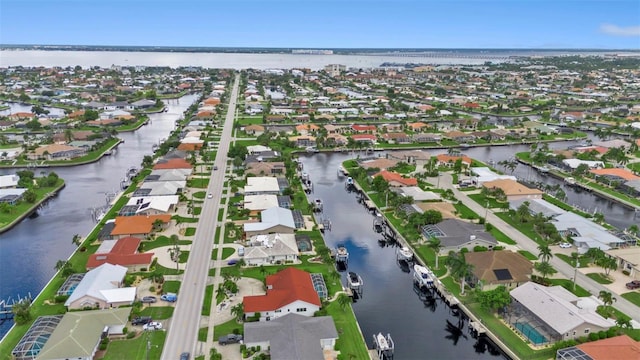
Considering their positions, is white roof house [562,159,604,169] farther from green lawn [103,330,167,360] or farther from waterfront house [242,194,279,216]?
green lawn [103,330,167,360]

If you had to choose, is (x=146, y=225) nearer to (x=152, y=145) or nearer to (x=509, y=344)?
(x=509, y=344)

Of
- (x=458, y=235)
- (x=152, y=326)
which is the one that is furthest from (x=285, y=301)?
(x=458, y=235)

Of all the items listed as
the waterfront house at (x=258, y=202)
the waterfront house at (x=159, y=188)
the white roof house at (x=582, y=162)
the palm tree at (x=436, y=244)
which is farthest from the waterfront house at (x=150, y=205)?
the white roof house at (x=582, y=162)

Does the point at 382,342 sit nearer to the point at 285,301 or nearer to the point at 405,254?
the point at 285,301

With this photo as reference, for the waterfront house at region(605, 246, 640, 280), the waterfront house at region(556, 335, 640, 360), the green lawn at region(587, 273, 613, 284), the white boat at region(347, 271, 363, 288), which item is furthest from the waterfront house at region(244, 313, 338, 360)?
the waterfront house at region(605, 246, 640, 280)

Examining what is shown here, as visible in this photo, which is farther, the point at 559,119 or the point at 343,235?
the point at 559,119

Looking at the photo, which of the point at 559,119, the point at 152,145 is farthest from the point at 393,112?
the point at 152,145

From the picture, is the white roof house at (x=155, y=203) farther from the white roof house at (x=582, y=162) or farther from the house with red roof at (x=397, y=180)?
the white roof house at (x=582, y=162)
